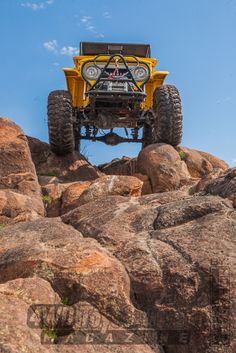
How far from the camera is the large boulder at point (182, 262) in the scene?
3639 mm

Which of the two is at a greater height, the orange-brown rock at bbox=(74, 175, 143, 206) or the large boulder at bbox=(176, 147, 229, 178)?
the orange-brown rock at bbox=(74, 175, 143, 206)

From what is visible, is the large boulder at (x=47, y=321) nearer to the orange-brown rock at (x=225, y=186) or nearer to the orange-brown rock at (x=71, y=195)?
the orange-brown rock at (x=225, y=186)

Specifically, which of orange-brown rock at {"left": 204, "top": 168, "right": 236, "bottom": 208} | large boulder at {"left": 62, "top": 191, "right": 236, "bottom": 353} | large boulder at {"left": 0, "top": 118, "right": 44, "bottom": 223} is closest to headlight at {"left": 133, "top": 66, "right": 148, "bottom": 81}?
large boulder at {"left": 0, "top": 118, "right": 44, "bottom": 223}

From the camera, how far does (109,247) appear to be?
4.47 m

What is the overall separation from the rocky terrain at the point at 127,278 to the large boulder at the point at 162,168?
4.22m

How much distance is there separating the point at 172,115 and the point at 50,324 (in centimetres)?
816

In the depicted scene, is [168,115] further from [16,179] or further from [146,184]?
[16,179]

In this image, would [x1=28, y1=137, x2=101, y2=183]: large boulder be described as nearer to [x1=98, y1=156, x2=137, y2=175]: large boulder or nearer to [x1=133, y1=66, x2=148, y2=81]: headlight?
[x1=98, y1=156, x2=137, y2=175]: large boulder

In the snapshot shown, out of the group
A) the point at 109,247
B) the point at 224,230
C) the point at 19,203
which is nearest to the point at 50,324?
the point at 109,247

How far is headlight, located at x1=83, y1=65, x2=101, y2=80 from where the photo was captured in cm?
1068

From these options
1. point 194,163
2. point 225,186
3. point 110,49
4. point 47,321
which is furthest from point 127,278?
point 110,49

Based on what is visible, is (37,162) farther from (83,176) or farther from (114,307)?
(114,307)

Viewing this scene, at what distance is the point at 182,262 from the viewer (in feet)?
13.0

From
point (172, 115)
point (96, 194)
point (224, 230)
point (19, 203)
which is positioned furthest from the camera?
point (172, 115)
